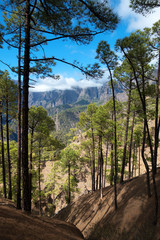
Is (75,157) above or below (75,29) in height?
below

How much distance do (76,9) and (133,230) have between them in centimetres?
1114

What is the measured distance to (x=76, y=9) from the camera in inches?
215

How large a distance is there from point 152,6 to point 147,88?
212 inches

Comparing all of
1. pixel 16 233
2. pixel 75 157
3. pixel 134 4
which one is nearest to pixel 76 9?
pixel 134 4

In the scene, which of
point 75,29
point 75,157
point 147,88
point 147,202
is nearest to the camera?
point 75,29

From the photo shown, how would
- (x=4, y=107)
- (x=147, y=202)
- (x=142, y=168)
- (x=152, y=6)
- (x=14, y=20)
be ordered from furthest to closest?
(x=142, y=168)
(x=4, y=107)
(x=147, y=202)
(x=14, y=20)
(x=152, y=6)

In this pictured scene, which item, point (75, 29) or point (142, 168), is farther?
point (142, 168)

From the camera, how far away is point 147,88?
31.2 feet

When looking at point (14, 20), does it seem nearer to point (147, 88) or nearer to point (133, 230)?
point (147, 88)

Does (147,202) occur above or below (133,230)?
above

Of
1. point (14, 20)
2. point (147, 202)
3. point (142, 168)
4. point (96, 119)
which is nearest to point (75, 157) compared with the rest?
point (96, 119)

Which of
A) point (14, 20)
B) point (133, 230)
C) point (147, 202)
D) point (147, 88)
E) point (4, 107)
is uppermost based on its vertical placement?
point (14, 20)

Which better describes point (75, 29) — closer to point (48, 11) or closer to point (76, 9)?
point (76, 9)

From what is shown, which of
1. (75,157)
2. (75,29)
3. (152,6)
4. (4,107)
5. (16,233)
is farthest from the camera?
(75,157)
